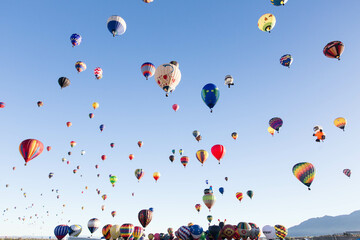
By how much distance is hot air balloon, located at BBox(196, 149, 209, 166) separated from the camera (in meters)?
34.6

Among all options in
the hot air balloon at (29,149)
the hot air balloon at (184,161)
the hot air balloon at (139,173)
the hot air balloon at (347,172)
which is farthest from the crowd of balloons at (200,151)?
the hot air balloon at (347,172)

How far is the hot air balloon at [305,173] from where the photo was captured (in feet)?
86.0

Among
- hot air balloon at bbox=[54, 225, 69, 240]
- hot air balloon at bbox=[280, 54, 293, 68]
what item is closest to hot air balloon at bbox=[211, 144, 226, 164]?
hot air balloon at bbox=[280, 54, 293, 68]

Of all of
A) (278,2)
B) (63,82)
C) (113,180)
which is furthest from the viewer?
(113,180)

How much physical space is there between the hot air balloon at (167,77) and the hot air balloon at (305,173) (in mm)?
16450

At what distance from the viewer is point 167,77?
23.0 metres

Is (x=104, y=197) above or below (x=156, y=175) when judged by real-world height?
below

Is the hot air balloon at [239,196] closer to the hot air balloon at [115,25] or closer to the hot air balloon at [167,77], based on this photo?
the hot air balloon at [167,77]

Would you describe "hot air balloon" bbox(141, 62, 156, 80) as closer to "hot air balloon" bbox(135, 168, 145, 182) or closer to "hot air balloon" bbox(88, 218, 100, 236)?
"hot air balloon" bbox(135, 168, 145, 182)

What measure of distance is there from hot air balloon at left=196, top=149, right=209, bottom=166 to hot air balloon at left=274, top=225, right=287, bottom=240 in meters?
12.1

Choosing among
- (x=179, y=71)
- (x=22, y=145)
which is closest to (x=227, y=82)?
(x=179, y=71)

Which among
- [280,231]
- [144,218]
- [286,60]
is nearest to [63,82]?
[144,218]

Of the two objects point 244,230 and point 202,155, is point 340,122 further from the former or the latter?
point 244,230

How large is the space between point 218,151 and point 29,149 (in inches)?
786
